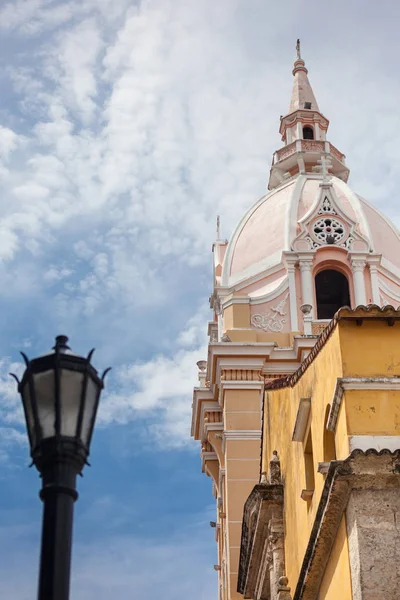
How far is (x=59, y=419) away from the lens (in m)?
6.22

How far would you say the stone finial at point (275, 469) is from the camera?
14535 millimetres

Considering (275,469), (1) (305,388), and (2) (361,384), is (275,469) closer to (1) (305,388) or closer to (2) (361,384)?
(1) (305,388)

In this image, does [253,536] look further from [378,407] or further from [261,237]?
[261,237]

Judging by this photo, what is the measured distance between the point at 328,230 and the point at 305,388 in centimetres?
1348

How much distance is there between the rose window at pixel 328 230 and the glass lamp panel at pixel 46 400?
19834mm

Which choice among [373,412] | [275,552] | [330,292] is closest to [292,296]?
[330,292]

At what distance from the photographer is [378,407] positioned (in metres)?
10.3

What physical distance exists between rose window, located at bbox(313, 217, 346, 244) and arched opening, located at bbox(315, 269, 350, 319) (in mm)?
849

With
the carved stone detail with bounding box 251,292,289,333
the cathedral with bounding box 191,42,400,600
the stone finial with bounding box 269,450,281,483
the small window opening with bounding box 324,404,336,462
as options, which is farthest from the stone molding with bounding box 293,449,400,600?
the carved stone detail with bounding box 251,292,289,333

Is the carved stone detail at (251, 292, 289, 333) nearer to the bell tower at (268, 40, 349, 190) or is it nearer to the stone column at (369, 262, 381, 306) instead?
the stone column at (369, 262, 381, 306)

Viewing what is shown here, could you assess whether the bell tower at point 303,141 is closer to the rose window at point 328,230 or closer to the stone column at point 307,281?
the rose window at point 328,230

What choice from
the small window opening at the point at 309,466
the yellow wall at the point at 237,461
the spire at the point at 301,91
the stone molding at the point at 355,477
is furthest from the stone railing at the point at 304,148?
the stone molding at the point at 355,477

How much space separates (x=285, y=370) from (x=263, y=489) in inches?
348

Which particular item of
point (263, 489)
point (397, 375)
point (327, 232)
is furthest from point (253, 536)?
point (327, 232)
